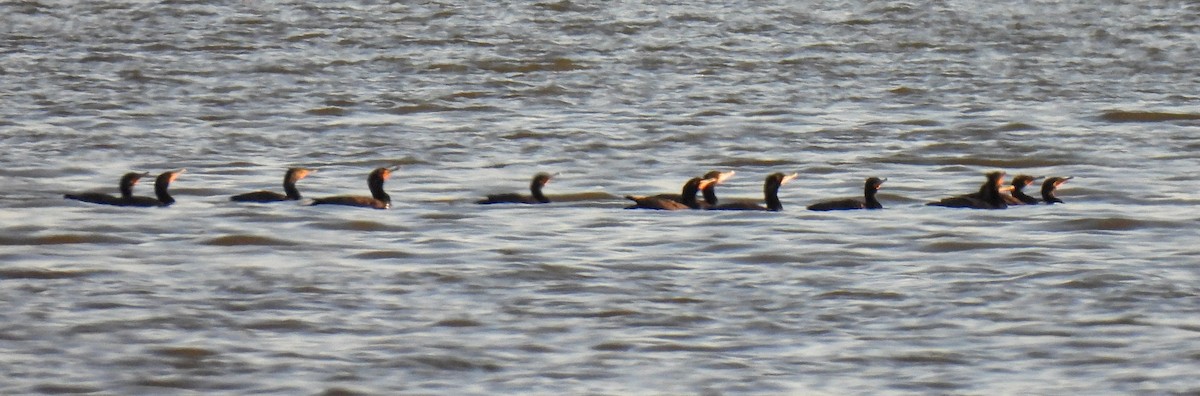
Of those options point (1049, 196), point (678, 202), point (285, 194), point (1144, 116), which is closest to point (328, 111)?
point (285, 194)

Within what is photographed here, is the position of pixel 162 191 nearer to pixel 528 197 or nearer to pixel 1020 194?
pixel 528 197

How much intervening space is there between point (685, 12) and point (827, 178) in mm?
9907

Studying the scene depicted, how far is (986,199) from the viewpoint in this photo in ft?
46.3

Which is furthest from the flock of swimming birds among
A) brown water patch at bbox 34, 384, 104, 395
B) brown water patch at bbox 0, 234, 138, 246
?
brown water patch at bbox 34, 384, 104, 395

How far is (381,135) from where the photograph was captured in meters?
17.4

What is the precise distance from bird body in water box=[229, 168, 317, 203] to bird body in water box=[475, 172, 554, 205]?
1089 millimetres

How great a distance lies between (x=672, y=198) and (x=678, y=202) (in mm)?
52

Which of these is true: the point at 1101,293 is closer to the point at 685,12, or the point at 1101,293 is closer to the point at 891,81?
the point at 891,81

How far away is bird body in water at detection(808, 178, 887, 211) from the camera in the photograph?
1400cm

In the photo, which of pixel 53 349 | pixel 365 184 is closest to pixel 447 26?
pixel 365 184

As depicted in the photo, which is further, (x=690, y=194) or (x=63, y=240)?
(x=690, y=194)

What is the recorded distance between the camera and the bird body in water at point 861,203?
14.0 m

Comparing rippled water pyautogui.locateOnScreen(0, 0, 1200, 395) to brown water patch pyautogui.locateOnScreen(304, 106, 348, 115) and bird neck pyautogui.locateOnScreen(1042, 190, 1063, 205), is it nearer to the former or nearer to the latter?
brown water patch pyautogui.locateOnScreen(304, 106, 348, 115)

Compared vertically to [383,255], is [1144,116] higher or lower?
higher
